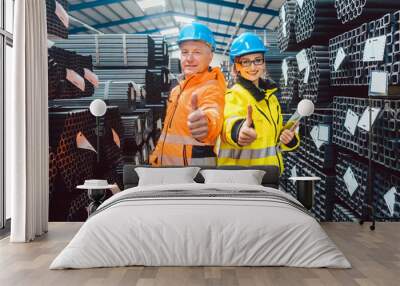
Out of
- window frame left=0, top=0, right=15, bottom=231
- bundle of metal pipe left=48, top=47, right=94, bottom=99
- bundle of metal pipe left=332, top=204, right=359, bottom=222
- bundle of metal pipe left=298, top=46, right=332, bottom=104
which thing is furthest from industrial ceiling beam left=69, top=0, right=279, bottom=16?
bundle of metal pipe left=332, top=204, right=359, bottom=222

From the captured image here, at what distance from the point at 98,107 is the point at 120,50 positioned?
0.83 meters

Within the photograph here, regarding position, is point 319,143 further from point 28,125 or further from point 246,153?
point 28,125

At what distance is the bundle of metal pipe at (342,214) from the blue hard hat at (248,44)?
6.94 feet

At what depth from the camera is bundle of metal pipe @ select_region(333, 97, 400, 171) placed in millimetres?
5863

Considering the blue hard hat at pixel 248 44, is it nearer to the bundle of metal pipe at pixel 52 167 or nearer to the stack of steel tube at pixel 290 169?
the stack of steel tube at pixel 290 169

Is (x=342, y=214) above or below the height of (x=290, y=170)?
below

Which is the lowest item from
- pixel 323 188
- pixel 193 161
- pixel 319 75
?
pixel 323 188

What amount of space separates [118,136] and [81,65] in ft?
3.26

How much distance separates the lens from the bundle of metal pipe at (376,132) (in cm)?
586

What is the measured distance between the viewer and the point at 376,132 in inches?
245

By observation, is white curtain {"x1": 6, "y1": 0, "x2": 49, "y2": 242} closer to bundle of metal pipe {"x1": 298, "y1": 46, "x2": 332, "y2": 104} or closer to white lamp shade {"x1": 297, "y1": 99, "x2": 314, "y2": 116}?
white lamp shade {"x1": 297, "y1": 99, "x2": 314, "y2": 116}

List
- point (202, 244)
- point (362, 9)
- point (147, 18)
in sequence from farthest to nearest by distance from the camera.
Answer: point (147, 18)
point (362, 9)
point (202, 244)

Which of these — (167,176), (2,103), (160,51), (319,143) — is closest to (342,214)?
(319,143)

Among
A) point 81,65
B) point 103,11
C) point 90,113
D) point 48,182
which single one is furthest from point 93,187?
point 103,11
